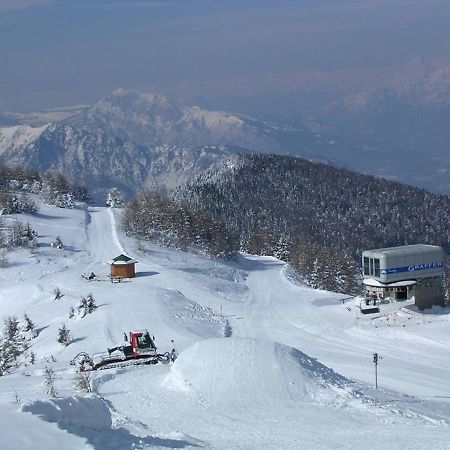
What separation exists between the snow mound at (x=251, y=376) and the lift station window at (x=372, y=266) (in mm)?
26672

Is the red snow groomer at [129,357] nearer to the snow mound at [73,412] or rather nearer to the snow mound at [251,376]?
the snow mound at [251,376]

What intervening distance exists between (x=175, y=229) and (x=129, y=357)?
44.3 m

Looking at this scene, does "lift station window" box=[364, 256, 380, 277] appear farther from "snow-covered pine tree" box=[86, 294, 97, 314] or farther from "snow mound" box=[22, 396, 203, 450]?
"snow mound" box=[22, 396, 203, 450]

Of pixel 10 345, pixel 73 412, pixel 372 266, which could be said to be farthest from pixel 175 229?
pixel 73 412

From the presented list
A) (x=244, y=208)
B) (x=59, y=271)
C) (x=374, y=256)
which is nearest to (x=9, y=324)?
(x=59, y=271)

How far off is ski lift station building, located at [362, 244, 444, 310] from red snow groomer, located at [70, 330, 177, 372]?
72.5 feet

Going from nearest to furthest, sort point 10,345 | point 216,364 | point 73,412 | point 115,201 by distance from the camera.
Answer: point 73,412, point 216,364, point 10,345, point 115,201

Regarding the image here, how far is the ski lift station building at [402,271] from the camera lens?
Answer: 1848 inches

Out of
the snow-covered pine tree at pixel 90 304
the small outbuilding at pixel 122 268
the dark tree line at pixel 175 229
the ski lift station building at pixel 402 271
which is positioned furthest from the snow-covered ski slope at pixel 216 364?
the dark tree line at pixel 175 229

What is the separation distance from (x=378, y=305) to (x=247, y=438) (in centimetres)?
3111

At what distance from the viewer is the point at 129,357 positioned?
27.8 m

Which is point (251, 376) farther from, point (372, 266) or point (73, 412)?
point (372, 266)

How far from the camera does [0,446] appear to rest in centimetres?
1088

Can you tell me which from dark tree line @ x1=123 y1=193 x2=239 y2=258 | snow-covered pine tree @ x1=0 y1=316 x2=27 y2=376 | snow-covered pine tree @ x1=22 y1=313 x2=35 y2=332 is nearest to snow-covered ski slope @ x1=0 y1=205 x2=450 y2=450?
snow-covered pine tree @ x1=22 y1=313 x2=35 y2=332
